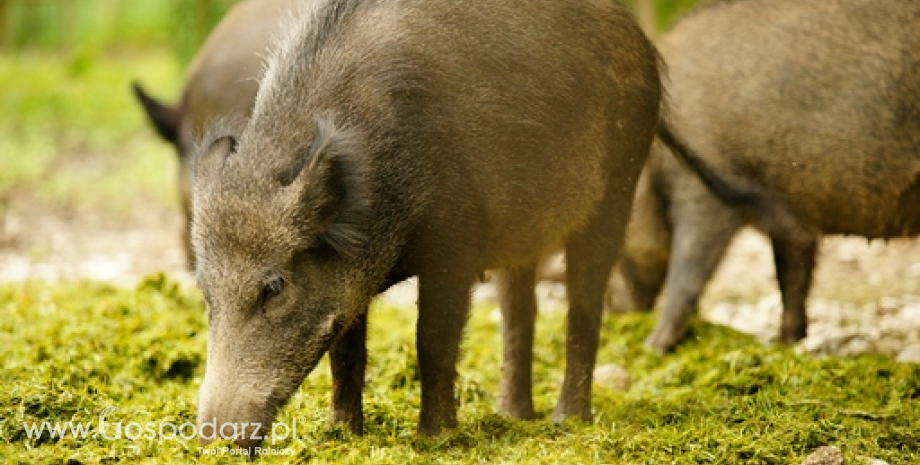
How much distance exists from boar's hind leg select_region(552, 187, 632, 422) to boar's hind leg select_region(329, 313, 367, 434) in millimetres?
1106

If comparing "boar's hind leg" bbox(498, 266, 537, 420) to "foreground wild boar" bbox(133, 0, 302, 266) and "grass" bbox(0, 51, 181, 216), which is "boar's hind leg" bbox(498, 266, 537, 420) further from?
"grass" bbox(0, 51, 181, 216)

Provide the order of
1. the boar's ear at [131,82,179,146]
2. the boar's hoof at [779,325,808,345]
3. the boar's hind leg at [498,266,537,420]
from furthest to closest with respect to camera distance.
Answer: the boar's ear at [131,82,179,146] < the boar's hoof at [779,325,808,345] < the boar's hind leg at [498,266,537,420]

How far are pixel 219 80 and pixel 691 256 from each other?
302cm

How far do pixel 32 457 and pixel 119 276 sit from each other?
A: 4802mm

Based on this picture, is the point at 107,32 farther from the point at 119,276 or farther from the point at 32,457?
the point at 32,457

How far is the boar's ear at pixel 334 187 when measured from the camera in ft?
13.6

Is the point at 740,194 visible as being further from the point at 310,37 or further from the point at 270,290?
the point at 270,290

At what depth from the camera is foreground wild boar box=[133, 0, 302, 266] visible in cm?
707

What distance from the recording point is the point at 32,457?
13.7 feet

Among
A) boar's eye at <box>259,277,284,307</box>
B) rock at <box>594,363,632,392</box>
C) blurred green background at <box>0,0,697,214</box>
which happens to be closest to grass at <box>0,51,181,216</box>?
blurred green background at <box>0,0,697,214</box>

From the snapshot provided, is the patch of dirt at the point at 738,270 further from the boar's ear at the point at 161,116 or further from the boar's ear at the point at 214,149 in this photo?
the boar's ear at the point at 214,149

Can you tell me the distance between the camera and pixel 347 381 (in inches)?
186

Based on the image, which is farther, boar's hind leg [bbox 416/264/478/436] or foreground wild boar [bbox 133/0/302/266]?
foreground wild boar [bbox 133/0/302/266]

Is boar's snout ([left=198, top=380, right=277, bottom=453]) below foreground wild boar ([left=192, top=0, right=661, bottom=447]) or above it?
below
